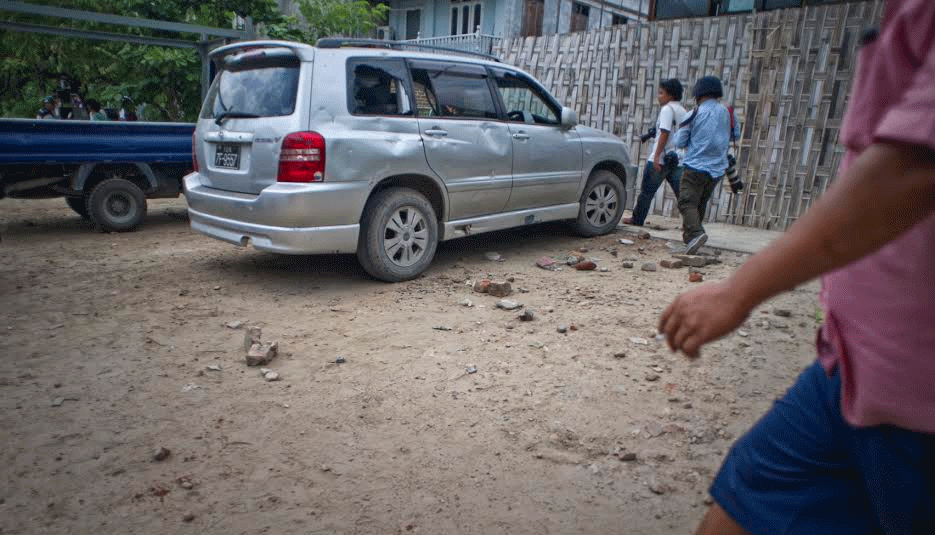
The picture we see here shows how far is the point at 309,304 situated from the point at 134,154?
13.6 feet

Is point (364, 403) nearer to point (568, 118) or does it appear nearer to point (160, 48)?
point (568, 118)

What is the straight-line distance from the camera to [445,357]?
3.72 metres

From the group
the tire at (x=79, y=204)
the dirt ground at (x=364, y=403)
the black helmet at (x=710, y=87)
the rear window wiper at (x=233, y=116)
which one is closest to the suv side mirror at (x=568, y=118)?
the black helmet at (x=710, y=87)

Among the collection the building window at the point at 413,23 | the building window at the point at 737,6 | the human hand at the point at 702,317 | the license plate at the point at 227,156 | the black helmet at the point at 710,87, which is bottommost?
the license plate at the point at 227,156

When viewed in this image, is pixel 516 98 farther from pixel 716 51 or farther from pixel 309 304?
pixel 309 304

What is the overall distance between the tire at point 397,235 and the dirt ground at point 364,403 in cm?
20

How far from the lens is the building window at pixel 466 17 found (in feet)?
67.0

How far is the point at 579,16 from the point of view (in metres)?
21.3

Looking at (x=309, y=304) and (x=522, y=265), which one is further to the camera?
(x=522, y=265)

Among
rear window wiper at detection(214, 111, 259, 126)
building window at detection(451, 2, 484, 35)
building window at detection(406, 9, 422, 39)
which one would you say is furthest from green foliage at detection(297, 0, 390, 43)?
building window at detection(406, 9, 422, 39)

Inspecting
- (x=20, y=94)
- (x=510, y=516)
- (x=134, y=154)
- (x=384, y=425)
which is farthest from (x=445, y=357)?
(x=20, y=94)

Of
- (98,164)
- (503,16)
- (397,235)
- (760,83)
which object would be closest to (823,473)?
(397,235)

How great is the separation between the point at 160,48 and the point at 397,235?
8.44 m

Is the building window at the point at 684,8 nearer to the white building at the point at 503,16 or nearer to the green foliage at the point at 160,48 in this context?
the white building at the point at 503,16
